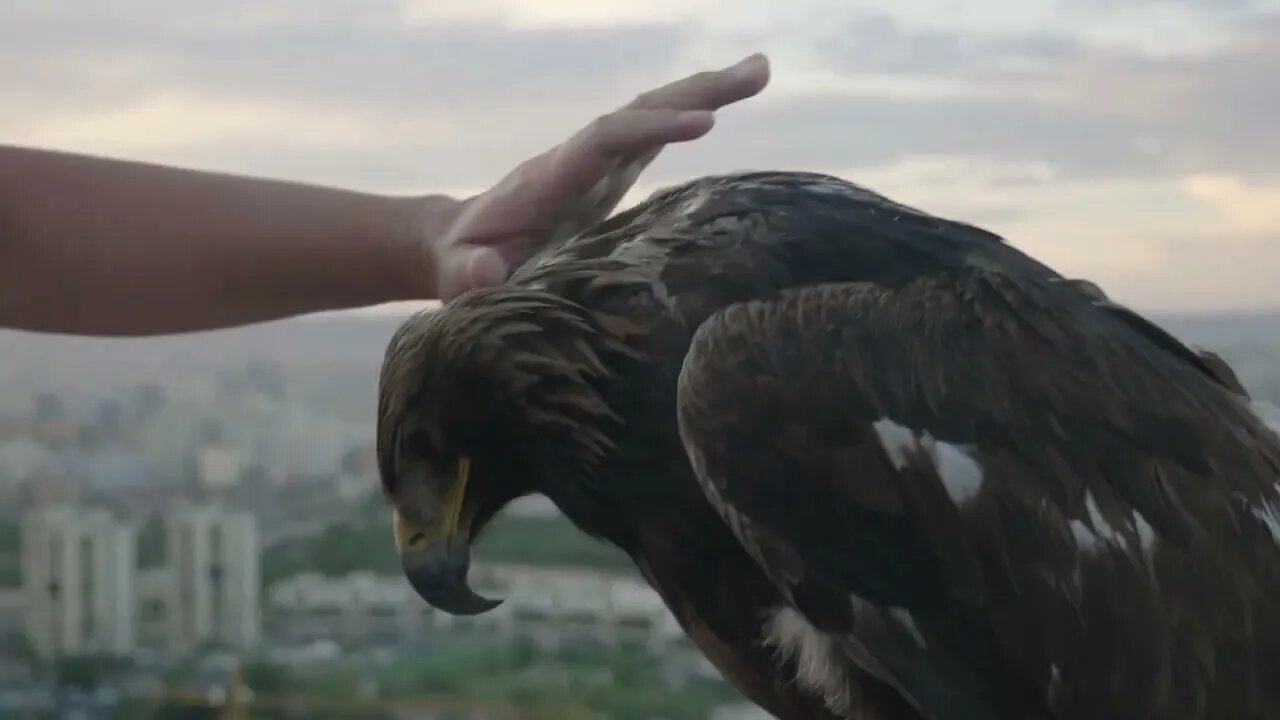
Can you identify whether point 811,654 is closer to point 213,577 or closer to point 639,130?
point 639,130

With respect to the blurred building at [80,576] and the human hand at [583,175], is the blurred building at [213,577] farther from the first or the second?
the human hand at [583,175]

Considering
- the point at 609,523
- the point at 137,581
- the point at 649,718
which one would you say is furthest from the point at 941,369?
the point at 137,581

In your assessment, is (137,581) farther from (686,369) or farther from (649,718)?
(686,369)

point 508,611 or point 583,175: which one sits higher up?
point 583,175

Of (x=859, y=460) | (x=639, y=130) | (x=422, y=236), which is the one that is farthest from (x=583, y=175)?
(x=859, y=460)

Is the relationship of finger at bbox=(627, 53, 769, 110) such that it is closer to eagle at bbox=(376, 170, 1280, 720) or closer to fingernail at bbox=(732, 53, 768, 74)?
fingernail at bbox=(732, 53, 768, 74)

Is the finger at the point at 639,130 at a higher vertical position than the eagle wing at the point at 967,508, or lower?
higher

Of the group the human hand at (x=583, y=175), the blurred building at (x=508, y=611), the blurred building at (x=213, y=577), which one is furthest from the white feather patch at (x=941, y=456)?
the blurred building at (x=213, y=577)
